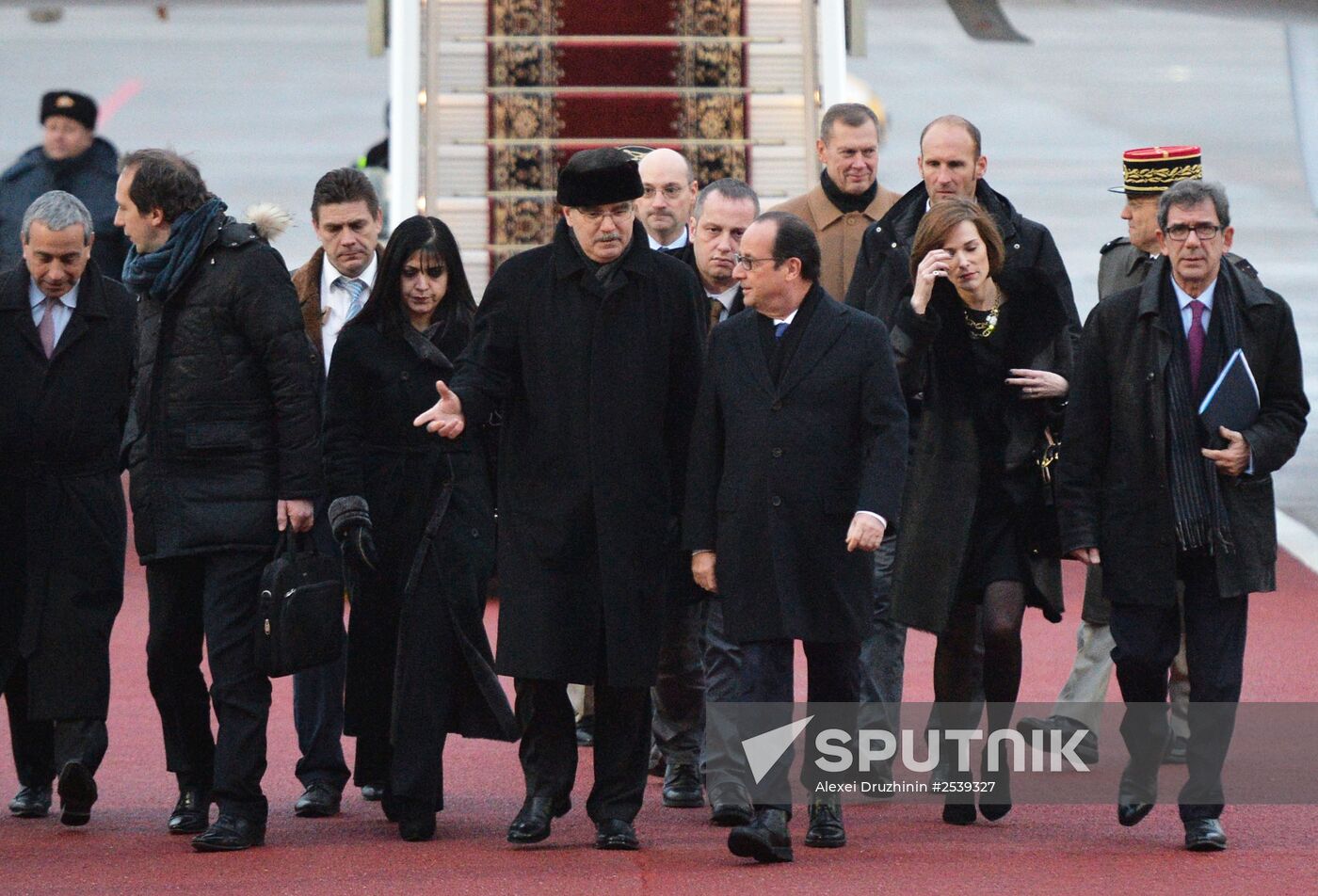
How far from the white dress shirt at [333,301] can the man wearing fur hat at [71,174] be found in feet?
12.3

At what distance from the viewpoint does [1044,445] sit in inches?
266

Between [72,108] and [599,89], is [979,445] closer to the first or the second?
[599,89]

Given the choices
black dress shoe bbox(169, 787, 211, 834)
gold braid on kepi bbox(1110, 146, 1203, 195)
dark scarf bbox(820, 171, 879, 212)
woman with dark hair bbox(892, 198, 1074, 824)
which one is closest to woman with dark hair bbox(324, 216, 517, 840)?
black dress shoe bbox(169, 787, 211, 834)

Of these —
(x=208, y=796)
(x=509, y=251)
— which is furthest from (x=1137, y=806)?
(x=509, y=251)

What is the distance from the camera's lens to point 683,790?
23.1 ft

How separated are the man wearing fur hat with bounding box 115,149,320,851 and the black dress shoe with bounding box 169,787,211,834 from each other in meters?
0.12

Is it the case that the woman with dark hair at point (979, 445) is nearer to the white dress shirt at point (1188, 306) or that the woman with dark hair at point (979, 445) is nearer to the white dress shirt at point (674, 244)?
the white dress shirt at point (1188, 306)

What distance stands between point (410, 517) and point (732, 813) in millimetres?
1227

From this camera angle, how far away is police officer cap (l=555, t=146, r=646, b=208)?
6.29 meters

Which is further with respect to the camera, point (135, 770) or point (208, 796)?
point (135, 770)

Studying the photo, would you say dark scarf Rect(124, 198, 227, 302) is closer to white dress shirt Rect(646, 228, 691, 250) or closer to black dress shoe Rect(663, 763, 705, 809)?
white dress shirt Rect(646, 228, 691, 250)

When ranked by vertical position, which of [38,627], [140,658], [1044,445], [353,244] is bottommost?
[140,658]

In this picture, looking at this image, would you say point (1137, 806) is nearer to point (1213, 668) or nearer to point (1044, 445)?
point (1213, 668)

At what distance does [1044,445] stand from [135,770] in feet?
10.00
